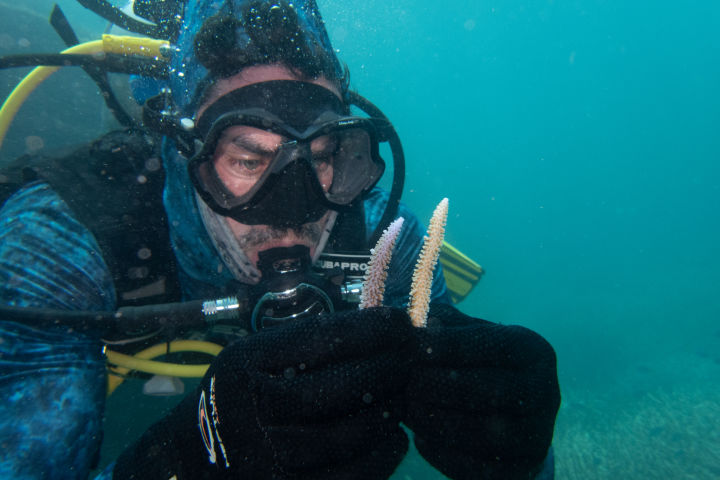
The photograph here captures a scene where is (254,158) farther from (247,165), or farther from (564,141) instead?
(564,141)

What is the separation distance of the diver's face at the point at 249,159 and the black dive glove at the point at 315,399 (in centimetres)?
112

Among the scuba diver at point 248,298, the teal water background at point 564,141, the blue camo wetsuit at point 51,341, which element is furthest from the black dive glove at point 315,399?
the teal water background at point 564,141

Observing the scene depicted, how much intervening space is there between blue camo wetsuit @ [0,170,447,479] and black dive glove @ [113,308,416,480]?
3.20 feet

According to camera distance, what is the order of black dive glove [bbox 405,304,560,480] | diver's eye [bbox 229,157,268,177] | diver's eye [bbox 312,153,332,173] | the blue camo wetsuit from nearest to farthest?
1. black dive glove [bbox 405,304,560,480]
2. the blue camo wetsuit
3. diver's eye [bbox 229,157,268,177]
4. diver's eye [bbox 312,153,332,173]

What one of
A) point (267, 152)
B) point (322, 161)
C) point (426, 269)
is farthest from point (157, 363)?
point (426, 269)

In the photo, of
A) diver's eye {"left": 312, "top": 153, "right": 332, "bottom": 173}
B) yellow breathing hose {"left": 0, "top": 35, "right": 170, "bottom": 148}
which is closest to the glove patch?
diver's eye {"left": 312, "top": 153, "right": 332, "bottom": 173}

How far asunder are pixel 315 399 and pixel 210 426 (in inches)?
19.0

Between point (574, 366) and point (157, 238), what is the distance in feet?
88.5

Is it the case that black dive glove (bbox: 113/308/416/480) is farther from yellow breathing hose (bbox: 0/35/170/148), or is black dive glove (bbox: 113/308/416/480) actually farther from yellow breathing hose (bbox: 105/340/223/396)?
yellow breathing hose (bbox: 0/35/170/148)

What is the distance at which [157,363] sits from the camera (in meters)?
2.64

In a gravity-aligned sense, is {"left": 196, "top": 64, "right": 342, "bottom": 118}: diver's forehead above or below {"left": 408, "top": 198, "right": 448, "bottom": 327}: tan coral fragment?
above

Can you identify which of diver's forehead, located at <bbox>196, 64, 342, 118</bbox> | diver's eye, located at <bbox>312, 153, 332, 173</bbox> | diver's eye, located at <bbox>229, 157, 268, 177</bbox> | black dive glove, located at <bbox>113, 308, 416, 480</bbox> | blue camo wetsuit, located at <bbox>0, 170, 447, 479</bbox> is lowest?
blue camo wetsuit, located at <bbox>0, 170, 447, 479</bbox>

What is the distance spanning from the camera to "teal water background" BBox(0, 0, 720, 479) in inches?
2170

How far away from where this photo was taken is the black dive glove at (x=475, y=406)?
130 centimetres
